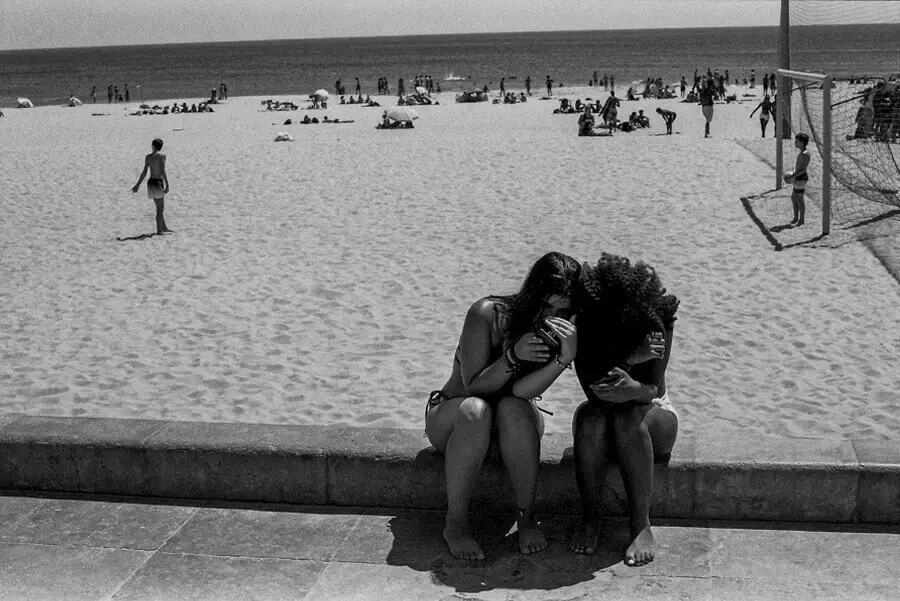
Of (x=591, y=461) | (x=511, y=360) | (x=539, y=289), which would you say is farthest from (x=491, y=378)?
(x=591, y=461)

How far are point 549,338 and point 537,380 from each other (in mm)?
159

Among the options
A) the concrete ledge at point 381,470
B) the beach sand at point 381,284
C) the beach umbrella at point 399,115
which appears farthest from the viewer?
the beach umbrella at point 399,115

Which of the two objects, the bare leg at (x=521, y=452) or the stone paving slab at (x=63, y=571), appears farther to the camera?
the bare leg at (x=521, y=452)

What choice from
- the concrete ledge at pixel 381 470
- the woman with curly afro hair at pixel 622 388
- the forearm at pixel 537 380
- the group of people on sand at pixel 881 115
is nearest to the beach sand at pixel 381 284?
the concrete ledge at pixel 381 470

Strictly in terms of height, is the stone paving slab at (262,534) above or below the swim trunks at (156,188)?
below

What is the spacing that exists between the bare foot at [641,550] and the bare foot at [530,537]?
0.31 metres

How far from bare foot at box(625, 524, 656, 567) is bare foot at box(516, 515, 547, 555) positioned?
12.2 inches

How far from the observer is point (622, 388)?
383 cm

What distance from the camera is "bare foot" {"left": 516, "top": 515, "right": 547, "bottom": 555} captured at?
3811mm

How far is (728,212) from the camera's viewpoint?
12.9 metres

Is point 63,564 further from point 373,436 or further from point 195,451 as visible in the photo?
point 373,436

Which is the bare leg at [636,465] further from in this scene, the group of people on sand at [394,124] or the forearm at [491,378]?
the group of people on sand at [394,124]

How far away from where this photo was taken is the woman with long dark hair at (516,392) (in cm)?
384

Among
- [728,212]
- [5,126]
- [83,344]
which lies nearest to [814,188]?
[728,212]
